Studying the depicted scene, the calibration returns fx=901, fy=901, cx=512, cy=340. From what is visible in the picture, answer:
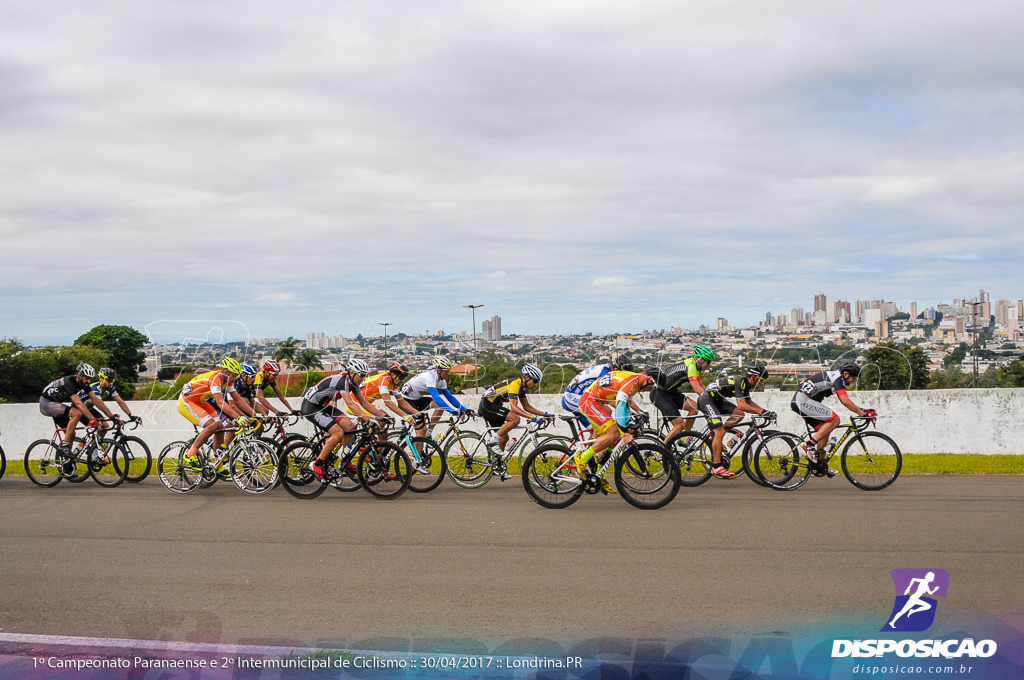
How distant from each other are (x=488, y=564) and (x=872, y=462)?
6384 millimetres

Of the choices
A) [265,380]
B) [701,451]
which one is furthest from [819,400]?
[265,380]

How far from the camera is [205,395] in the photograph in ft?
41.9

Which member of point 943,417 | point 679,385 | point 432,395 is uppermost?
point 679,385

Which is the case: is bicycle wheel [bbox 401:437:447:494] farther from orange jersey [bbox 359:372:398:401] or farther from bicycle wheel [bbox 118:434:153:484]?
bicycle wheel [bbox 118:434:153:484]

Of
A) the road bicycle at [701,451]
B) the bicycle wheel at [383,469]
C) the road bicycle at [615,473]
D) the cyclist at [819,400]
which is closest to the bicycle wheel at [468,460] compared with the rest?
the bicycle wheel at [383,469]

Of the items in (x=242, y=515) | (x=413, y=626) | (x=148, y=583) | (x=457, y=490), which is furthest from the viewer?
(x=457, y=490)

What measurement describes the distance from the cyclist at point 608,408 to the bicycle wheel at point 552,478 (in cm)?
13

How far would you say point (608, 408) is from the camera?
38.7 ft

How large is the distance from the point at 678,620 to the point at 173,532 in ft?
18.9

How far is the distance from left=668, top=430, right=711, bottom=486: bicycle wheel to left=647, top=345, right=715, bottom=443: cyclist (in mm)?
141

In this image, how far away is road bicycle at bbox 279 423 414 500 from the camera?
37.9 feet

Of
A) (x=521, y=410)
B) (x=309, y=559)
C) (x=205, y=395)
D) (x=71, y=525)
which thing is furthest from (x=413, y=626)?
(x=205, y=395)

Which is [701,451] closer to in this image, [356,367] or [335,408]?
[356,367]

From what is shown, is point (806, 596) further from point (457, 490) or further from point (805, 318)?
point (805, 318)
